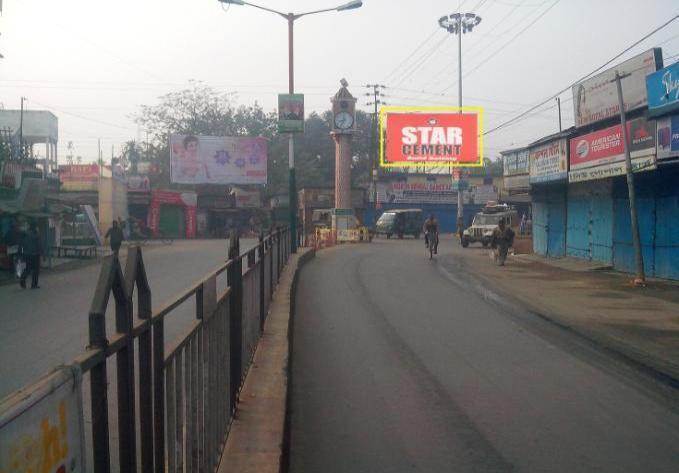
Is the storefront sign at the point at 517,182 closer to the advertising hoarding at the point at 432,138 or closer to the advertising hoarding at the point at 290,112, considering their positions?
the advertising hoarding at the point at 290,112

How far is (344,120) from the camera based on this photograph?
1716 inches

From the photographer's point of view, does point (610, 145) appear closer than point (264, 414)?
No

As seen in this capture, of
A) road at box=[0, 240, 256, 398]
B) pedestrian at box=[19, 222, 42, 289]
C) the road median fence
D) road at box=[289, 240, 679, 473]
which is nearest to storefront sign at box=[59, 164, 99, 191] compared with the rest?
road at box=[0, 240, 256, 398]

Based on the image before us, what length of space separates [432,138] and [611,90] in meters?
32.4

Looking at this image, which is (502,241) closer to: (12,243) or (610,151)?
(610,151)

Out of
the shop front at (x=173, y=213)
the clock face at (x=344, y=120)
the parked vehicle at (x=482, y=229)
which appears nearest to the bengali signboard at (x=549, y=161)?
the parked vehicle at (x=482, y=229)

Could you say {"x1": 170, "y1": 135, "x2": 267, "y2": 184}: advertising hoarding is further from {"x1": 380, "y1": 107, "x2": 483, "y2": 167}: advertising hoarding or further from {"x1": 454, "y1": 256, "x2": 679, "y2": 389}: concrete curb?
{"x1": 454, "y1": 256, "x2": 679, "y2": 389}: concrete curb

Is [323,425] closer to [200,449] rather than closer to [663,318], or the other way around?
[200,449]

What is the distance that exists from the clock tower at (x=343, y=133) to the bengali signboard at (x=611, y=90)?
20430 mm

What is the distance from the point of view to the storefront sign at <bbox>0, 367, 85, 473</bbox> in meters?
1.50

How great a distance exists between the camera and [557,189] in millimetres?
26500

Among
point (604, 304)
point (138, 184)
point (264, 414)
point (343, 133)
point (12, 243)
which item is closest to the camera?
point (264, 414)

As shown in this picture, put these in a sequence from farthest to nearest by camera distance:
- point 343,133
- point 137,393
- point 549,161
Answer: point 343,133 → point 549,161 → point 137,393

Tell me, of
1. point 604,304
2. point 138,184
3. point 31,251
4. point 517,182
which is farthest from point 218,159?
point 604,304
